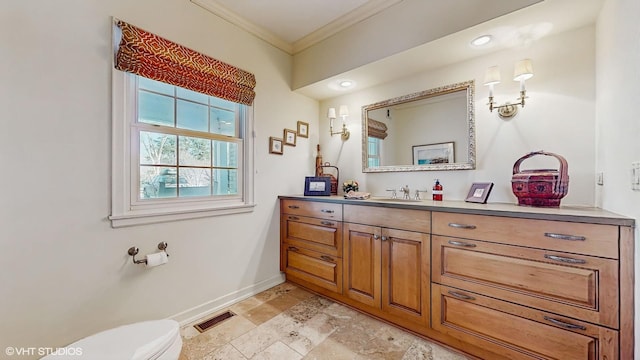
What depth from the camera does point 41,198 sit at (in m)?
1.36

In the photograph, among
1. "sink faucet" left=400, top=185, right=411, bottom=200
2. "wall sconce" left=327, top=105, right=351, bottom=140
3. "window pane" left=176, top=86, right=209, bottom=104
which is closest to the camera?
"window pane" left=176, top=86, right=209, bottom=104

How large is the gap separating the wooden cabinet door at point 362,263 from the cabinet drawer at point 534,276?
0.45 m

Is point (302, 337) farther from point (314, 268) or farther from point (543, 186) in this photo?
point (543, 186)

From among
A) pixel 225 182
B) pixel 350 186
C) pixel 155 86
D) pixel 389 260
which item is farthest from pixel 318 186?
pixel 155 86

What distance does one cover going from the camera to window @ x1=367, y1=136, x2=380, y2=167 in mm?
2598

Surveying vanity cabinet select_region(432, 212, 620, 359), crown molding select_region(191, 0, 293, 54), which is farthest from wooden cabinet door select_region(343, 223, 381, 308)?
crown molding select_region(191, 0, 293, 54)

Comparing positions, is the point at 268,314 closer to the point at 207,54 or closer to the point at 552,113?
the point at 207,54

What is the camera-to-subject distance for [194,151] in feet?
6.74

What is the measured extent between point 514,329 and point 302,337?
4.23 ft

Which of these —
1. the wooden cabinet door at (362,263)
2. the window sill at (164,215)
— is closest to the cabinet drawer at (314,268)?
the wooden cabinet door at (362,263)

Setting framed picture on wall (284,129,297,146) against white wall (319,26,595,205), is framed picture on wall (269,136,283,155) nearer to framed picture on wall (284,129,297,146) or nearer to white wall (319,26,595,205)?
framed picture on wall (284,129,297,146)

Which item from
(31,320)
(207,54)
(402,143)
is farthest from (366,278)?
(207,54)

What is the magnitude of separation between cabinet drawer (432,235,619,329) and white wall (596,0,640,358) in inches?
3.9

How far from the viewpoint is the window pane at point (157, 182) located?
5.79 feet
